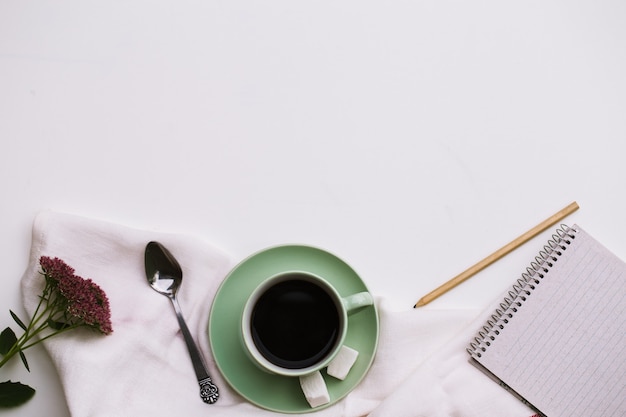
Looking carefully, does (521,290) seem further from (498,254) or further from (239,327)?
(239,327)

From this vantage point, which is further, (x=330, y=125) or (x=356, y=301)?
(x=330, y=125)

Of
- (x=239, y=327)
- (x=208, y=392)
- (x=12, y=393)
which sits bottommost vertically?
(x=12, y=393)

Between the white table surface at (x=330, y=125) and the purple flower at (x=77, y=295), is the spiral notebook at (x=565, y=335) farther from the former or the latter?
the purple flower at (x=77, y=295)

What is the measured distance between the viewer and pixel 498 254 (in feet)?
2.81

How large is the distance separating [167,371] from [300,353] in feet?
0.68

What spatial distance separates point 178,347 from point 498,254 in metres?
0.53

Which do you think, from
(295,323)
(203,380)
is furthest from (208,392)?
(295,323)

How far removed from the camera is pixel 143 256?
0.82 metres

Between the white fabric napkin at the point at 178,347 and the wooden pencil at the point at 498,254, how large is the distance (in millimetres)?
30

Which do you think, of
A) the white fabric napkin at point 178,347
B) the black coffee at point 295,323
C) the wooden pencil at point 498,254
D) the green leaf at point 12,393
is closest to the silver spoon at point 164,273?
the white fabric napkin at point 178,347

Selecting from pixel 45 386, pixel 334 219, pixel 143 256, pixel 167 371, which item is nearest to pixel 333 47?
pixel 334 219

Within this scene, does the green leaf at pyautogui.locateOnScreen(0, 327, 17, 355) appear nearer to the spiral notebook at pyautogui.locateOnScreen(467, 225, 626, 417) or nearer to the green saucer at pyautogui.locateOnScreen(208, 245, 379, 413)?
the green saucer at pyautogui.locateOnScreen(208, 245, 379, 413)

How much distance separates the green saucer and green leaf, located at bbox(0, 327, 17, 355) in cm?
30

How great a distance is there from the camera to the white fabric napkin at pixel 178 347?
0.78 metres
